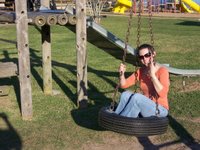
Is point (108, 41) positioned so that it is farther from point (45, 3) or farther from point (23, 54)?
point (23, 54)

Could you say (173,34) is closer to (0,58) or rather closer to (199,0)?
(0,58)

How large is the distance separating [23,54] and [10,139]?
1.34 m

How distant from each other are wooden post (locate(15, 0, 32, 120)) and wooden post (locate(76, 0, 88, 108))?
2.91ft

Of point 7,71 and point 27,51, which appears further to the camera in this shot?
point 7,71

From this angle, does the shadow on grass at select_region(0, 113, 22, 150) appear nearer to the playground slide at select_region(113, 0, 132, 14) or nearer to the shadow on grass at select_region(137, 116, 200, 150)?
the shadow on grass at select_region(137, 116, 200, 150)

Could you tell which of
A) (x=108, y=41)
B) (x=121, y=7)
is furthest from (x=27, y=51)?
(x=121, y=7)

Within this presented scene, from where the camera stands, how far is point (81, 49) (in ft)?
22.8

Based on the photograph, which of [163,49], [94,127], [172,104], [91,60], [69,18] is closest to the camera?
[94,127]

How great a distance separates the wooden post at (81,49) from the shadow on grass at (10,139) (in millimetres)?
1359

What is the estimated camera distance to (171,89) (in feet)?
27.7

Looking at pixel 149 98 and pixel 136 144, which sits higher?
pixel 149 98

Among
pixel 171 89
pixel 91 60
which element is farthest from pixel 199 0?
pixel 171 89

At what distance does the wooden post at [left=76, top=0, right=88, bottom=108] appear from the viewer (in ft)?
22.4

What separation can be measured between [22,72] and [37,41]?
34.5 feet
